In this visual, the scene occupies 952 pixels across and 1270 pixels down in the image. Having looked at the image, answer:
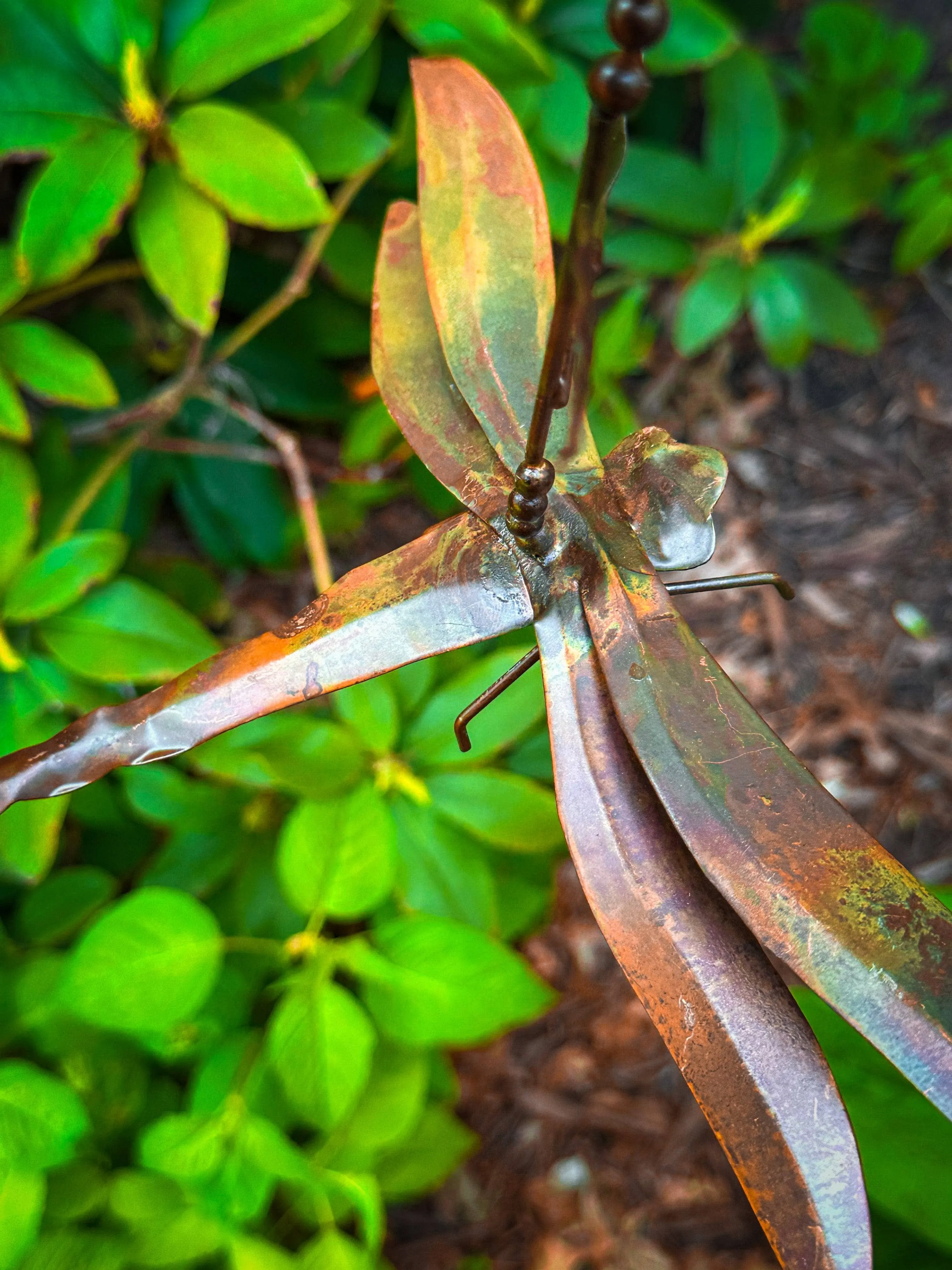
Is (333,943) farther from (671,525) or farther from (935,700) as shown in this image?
(935,700)

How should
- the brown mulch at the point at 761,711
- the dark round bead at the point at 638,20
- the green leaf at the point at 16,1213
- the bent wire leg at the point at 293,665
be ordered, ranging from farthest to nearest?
the brown mulch at the point at 761,711 → the green leaf at the point at 16,1213 → the bent wire leg at the point at 293,665 → the dark round bead at the point at 638,20

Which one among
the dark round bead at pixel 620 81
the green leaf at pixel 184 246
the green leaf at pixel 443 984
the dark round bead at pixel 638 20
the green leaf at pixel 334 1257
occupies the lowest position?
the green leaf at pixel 334 1257

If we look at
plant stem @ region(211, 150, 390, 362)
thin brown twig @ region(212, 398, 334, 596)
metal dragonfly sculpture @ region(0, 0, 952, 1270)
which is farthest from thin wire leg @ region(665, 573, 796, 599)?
plant stem @ region(211, 150, 390, 362)

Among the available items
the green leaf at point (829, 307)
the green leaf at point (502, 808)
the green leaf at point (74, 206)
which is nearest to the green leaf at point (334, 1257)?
the green leaf at point (502, 808)

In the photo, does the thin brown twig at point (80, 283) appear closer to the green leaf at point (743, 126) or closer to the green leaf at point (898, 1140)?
the green leaf at point (743, 126)

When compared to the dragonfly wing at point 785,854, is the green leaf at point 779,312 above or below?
below

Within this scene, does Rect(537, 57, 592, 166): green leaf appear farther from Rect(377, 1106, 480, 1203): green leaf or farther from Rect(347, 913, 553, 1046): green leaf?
Rect(377, 1106, 480, 1203): green leaf

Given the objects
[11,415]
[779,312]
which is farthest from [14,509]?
[779,312]
